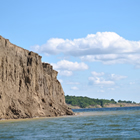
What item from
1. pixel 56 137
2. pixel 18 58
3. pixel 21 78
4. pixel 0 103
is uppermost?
pixel 18 58

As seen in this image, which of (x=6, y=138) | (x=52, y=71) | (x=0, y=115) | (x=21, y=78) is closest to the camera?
(x=6, y=138)

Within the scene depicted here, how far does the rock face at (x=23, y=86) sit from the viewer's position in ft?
176

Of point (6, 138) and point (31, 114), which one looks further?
point (31, 114)

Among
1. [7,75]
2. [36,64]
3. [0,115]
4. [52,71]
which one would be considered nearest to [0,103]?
[0,115]

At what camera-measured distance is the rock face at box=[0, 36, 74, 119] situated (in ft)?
176

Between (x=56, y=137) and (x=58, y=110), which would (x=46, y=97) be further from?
(x=56, y=137)

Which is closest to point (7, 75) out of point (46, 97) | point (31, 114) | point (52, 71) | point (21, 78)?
point (21, 78)

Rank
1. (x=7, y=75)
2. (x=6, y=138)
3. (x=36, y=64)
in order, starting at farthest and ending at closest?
1. (x=36, y=64)
2. (x=7, y=75)
3. (x=6, y=138)

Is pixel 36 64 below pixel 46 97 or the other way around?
the other way around

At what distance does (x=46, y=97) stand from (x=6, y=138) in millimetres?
39653

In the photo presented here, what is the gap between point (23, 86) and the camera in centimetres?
5994

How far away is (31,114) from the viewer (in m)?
57.1

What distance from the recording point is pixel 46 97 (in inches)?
2736

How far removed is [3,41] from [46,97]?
19.4m
